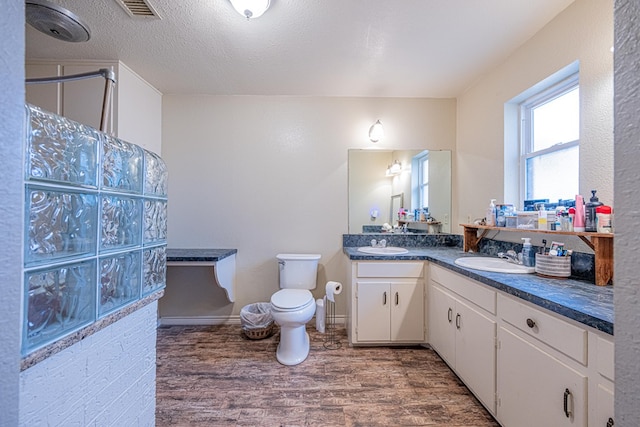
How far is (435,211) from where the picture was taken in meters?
2.76

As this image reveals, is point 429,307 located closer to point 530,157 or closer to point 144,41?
point 530,157

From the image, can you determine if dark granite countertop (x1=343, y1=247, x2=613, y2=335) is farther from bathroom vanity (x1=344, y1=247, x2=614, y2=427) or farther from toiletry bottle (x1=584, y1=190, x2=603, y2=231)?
toiletry bottle (x1=584, y1=190, x2=603, y2=231)

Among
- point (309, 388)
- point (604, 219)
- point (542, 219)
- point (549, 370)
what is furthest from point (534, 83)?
point (309, 388)

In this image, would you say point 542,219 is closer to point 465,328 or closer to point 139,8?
point 465,328

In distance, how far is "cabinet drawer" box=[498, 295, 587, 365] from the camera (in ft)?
3.25

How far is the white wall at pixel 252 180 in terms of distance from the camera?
8.80ft

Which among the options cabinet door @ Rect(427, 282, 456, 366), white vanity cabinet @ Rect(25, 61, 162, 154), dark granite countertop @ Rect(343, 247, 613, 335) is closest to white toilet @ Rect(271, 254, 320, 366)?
cabinet door @ Rect(427, 282, 456, 366)

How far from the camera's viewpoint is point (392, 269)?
7.30ft

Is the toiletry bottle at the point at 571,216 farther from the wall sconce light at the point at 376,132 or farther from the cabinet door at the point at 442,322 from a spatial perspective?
the wall sconce light at the point at 376,132

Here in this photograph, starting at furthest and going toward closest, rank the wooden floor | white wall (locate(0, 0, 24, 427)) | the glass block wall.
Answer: the wooden floor, the glass block wall, white wall (locate(0, 0, 24, 427))

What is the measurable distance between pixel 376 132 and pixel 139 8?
6.46 feet

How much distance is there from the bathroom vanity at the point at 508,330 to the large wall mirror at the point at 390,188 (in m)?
0.60

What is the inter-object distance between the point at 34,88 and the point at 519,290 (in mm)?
3435

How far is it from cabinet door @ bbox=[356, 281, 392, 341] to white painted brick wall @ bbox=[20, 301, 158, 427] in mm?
1517
